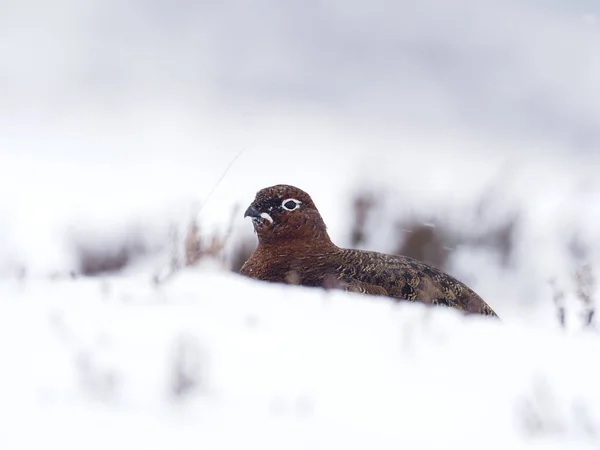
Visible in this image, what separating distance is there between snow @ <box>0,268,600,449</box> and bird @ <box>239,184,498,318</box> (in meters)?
1.38

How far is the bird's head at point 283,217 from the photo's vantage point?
16.9 feet

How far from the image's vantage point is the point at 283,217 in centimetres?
515

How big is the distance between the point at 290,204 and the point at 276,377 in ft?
9.73

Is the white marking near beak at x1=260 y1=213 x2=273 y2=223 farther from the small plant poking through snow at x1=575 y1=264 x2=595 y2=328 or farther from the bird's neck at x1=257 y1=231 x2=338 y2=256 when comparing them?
the small plant poking through snow at x1=575 y1=264 x2=595 y2=328

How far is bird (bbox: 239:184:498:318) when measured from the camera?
175 inches

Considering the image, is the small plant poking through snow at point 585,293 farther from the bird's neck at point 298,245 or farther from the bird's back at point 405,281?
the bird's neck at point 298,245

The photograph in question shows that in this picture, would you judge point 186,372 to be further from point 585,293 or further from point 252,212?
point 585,293

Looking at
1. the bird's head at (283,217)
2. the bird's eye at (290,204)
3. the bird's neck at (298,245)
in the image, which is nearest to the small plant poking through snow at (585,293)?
the bird's neck at (298,245)

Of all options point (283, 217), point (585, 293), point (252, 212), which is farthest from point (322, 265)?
point (585, 293)

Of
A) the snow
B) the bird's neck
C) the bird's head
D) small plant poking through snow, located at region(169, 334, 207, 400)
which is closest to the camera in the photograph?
the snow

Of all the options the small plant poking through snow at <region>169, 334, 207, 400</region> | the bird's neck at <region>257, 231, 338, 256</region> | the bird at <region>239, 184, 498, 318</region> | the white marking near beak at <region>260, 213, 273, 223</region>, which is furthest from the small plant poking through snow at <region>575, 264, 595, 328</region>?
the small plant poking through snow at <region>169, 334, 207, 400</region>

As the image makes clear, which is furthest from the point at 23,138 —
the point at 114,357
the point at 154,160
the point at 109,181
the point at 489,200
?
the point at 114,357

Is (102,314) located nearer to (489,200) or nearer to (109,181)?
(489,200)

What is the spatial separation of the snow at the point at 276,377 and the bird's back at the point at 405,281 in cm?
137
